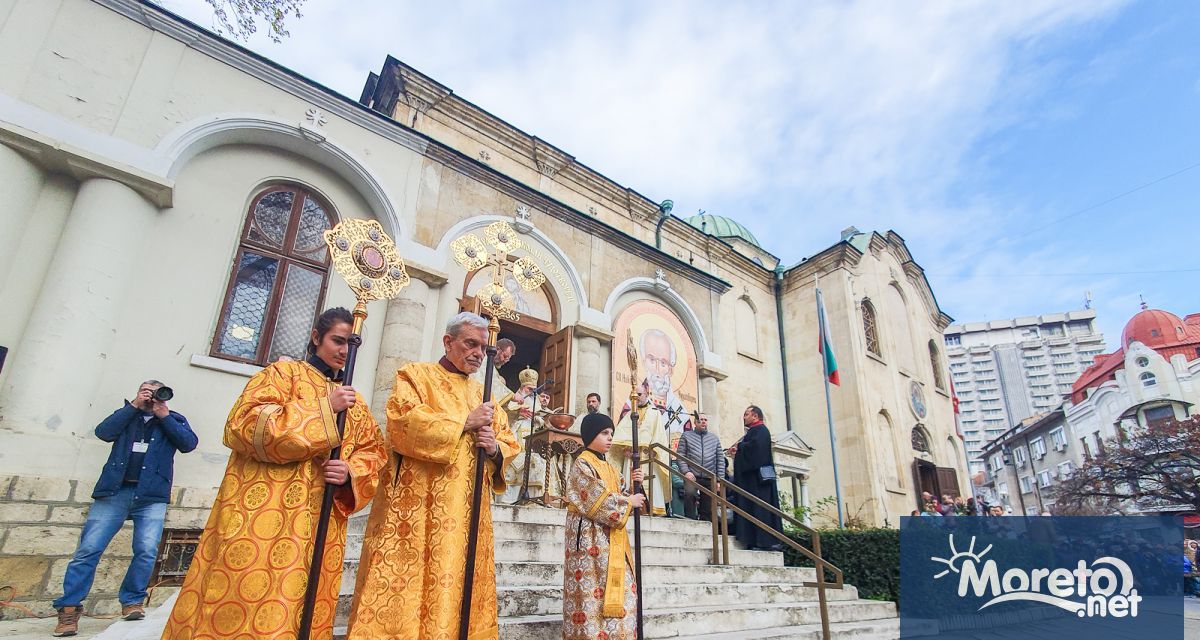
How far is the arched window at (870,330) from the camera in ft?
59.2

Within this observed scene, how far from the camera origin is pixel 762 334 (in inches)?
679

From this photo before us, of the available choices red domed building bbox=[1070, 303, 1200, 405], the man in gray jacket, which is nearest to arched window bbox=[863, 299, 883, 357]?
the man in gray jacket

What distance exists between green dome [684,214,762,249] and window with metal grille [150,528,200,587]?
17.5 meters

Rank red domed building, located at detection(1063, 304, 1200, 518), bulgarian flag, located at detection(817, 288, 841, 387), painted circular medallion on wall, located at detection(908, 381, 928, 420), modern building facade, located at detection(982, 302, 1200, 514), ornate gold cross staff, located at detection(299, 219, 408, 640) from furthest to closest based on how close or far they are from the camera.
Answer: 1. modern building facade, located at detection(982, 302, 1200, 514)
2. red domed building, located at detection(1063, 304, 1200, 518)
3. painted circular medallion on wall, located at detection(908, 381, 928, 420)
4. bulgarian flag, located at detection(817, 288, 841, 387)
5. ornate gold cross staff, located at detection(299, 219, 408, 640)

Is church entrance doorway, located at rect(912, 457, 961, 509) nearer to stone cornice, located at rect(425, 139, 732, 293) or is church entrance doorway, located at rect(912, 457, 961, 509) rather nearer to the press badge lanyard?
stone cornice, located at rect(425, 139, 732, 293)

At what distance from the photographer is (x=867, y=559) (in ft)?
27.4

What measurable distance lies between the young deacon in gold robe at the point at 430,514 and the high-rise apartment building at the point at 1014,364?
96.5 m

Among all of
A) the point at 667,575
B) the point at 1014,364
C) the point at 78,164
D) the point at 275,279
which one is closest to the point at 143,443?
the point at 275,279

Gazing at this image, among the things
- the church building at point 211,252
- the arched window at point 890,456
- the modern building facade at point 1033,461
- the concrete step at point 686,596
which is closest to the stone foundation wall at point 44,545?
the church building at point 211,252

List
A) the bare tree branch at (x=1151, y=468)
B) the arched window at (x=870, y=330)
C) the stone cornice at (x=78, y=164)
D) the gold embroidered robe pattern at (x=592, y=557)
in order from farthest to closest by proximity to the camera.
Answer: the bare tree branch at (x=1151, y=468), the arched window at (x=870, y=330), the stone cornice at (x=78, y=164), the gold embroidered robe pattern at (x=592, y=557)

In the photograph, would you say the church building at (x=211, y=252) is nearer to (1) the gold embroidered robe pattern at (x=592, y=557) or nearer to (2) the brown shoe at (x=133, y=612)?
(2) the brown shoe at (x=133, y=612)

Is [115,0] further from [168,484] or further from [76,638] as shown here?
[76,638]

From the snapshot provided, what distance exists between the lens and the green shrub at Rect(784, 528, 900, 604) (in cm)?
822

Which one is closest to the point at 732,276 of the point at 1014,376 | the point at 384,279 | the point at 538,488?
the point at 538,488
